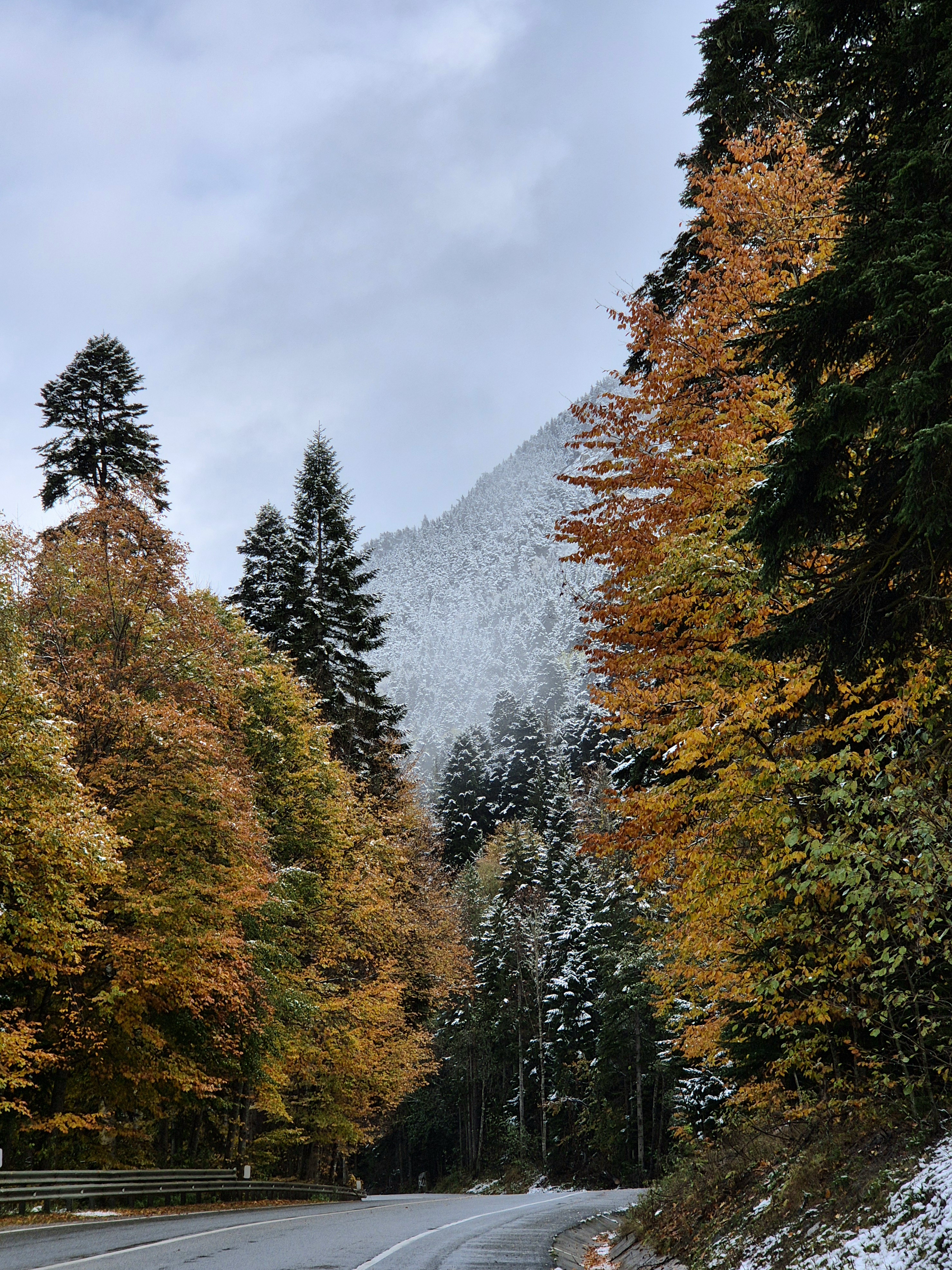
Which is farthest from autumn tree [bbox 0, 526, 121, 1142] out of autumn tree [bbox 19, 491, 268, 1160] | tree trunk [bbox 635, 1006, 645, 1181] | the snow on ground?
tree trunk [bbox 635, 1006, 645, 1181]

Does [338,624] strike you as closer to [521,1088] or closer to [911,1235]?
[911,1235]

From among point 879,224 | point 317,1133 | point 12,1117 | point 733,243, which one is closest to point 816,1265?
point 879,224

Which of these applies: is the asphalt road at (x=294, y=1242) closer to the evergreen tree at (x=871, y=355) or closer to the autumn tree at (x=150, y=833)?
the autumn tree at (x=150, y=833)

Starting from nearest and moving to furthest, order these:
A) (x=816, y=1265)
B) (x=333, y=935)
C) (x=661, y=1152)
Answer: (x=816, y=1265)
(x=333, y=935)
(x=661, y=1152)

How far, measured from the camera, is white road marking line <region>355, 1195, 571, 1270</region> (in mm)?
9969

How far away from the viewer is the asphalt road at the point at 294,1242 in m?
9.75

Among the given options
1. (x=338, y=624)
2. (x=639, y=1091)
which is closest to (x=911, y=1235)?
(x=338, y=624)

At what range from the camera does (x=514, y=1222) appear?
17.7 m

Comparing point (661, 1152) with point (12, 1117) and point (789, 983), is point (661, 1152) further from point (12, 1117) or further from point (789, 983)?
point (789, 983)

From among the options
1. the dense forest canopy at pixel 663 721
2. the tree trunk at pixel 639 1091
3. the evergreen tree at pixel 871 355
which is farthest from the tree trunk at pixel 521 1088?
the evergreen tree at pixel 871 355

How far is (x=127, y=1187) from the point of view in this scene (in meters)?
17.1

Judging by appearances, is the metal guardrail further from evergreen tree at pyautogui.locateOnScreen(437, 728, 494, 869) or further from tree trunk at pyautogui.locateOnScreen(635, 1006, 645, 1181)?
evergreen tree at pyautogui.locateOnScreen(437, 728, 494, 869)

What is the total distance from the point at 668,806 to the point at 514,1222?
461 inches

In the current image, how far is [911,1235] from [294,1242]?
9.03m
